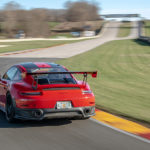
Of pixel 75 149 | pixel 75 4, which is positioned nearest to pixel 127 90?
pixel 75 149

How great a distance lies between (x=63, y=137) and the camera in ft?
19.5

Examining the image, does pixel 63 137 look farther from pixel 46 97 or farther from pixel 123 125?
pixel 123 125

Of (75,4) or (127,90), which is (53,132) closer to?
(127,90)

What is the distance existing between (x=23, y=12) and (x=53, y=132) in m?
90.2

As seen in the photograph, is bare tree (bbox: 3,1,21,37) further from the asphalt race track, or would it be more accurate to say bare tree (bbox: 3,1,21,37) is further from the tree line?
the asphalt race track

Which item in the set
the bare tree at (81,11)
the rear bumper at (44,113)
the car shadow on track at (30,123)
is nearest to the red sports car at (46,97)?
the rear bumper at (44,113)

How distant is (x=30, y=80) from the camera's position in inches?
266

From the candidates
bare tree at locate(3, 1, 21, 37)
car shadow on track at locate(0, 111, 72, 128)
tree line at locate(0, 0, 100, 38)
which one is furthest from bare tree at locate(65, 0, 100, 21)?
car shadow on track at locate(0, 111, 72, 128)

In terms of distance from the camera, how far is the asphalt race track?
5.40 m

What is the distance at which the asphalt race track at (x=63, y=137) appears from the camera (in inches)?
213

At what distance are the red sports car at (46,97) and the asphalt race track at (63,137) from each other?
0.26 m

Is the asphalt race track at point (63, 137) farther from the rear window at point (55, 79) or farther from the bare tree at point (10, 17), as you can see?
the bare tree at point (10, 17)

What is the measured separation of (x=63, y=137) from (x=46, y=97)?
87 cm

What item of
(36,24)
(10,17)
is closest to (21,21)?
(10,17)
